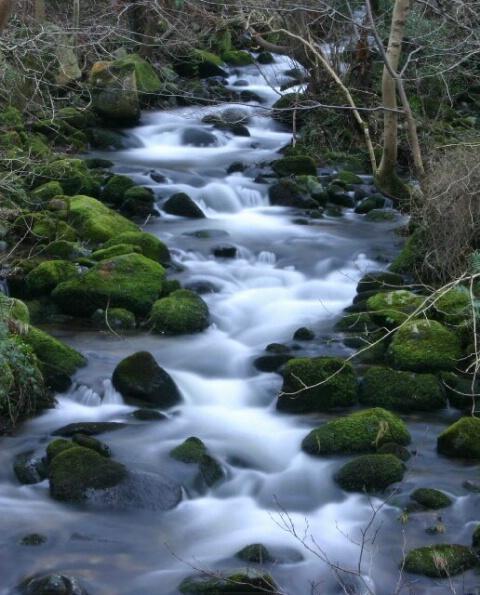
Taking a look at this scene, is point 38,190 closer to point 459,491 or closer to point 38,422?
point 38,422

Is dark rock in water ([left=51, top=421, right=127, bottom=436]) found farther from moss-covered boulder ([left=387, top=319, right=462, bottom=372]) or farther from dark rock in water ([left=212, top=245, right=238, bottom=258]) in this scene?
dark rock in water ([left=212, top=245, right=238, bottom=258])

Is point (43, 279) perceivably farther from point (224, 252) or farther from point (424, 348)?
point (424, 348)

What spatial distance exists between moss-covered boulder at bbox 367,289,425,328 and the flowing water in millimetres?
490

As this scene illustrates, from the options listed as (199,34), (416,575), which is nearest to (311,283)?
(416,575)

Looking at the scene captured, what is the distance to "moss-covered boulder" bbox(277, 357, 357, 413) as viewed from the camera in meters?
8.09

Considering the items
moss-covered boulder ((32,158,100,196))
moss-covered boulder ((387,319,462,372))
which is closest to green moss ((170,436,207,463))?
moss-covered boulder ((387,319,462,372))

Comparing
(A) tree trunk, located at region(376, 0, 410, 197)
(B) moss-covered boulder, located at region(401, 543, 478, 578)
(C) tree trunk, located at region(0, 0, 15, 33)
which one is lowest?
(B) moss-covered boulder, located at region(401, 543, 478, 578)

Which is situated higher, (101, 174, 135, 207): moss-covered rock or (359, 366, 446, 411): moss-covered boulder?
(101, 174, 135, 207): moss-covered rock

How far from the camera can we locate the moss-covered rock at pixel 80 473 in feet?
21.3

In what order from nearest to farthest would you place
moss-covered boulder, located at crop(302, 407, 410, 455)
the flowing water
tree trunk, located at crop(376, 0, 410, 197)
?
the flowing water
moss-covered boulder, located at crop(302, 407, 410, 455)
tree trunk, located at crop(376, 0, 410, 197)

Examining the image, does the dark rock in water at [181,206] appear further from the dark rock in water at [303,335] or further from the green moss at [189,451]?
the green moss at [189,451]

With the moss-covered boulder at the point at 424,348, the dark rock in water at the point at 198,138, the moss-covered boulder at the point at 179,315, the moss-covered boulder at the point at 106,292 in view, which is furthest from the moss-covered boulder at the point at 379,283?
the dark rock in water at the point at 198,138

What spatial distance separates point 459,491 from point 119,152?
36.2 feet

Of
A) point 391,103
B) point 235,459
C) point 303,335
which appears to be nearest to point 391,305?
point 303,335
